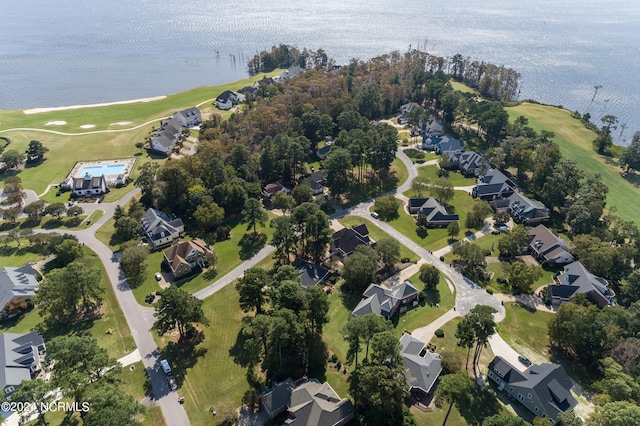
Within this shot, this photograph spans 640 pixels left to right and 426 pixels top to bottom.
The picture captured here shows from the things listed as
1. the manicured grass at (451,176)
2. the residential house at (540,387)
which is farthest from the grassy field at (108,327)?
the manicured grass at (451,176)

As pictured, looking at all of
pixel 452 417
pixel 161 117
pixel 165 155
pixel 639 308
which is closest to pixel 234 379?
pixel 452 417

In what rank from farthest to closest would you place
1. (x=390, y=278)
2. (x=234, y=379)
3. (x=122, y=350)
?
(x=390, y=278) < (x=122, y=350) < (x=234, y=379)

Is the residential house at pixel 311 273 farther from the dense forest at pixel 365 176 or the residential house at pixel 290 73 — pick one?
the residential house at pixel 290 73

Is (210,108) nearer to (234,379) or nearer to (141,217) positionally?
(141,217)

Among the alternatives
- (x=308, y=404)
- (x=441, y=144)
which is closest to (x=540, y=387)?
(x=308, y=404)

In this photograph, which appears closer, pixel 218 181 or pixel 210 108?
pixel 218 181

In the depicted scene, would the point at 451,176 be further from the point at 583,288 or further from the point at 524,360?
the point at 524,360

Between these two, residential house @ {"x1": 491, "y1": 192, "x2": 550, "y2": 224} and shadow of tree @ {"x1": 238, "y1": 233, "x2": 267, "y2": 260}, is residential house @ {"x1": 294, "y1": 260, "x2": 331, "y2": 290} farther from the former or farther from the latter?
residential house @ {"x1": 491, "y1": 192, "x2": 550, "y2": 224}
